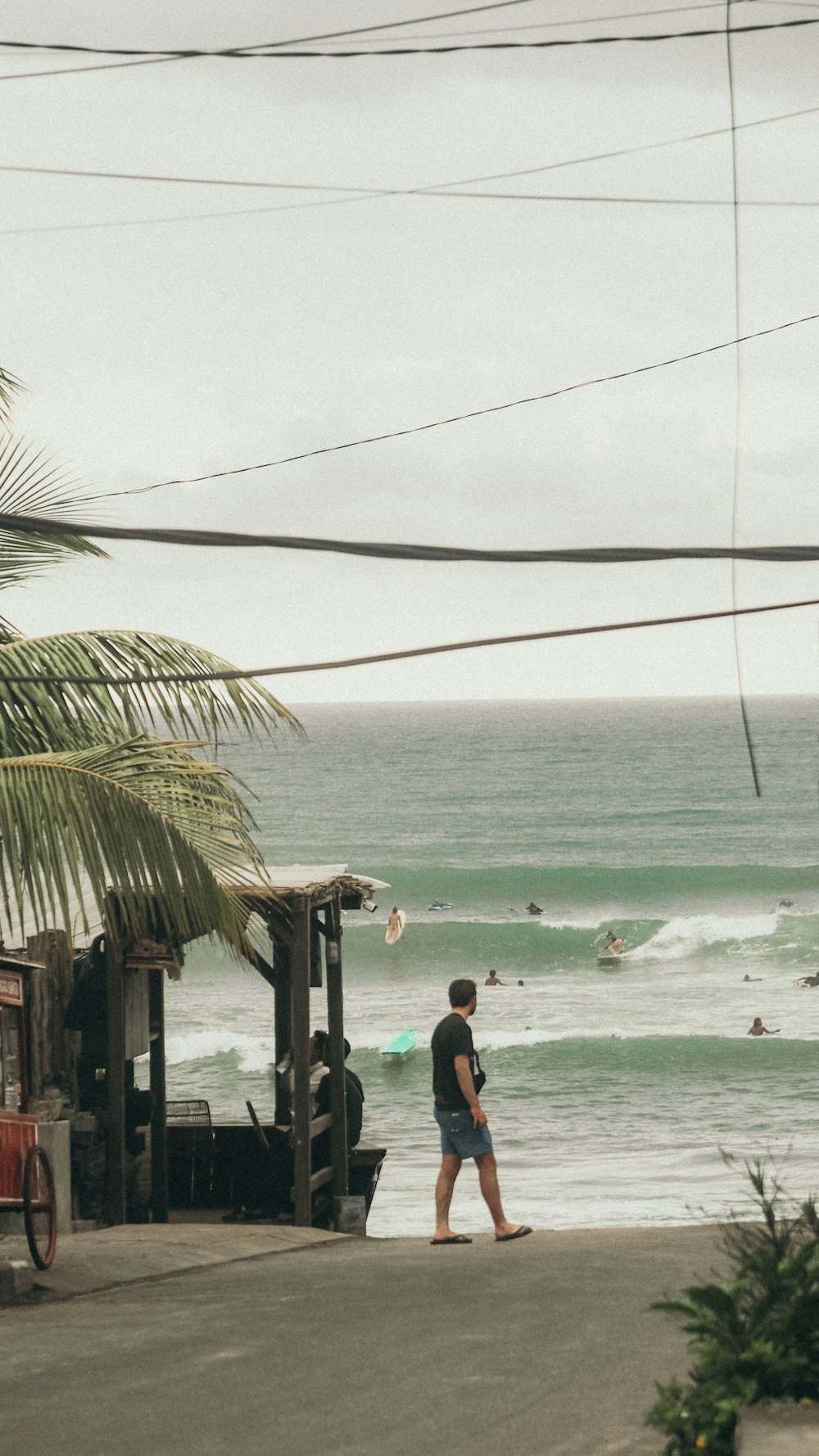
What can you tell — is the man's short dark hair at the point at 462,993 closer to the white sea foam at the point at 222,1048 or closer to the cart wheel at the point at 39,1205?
the cart wheel at the point at 39,1205

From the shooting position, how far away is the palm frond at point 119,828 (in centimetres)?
775

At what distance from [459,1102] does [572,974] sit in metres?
31.6

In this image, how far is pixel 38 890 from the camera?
761cm

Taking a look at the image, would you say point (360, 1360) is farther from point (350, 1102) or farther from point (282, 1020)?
point (282, 1020)

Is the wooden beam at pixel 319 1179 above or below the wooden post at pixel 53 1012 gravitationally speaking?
below

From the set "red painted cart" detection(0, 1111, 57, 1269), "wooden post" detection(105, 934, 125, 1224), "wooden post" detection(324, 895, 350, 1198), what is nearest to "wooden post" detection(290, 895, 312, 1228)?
"wooden post" detection(324, 895, 350, 1198)

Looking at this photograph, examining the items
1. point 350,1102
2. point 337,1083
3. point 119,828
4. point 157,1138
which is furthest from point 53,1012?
point 119,828

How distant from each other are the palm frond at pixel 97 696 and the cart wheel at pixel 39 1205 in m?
2.37


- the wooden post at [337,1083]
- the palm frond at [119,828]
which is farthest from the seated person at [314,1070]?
the palm frond at [119,828]

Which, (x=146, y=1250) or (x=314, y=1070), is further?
(x=314, y=1070)

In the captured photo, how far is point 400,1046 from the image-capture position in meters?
29.1

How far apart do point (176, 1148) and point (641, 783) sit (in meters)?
75.6

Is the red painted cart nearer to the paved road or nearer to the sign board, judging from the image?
the paved road

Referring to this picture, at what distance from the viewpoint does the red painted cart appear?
8578 millimetres
